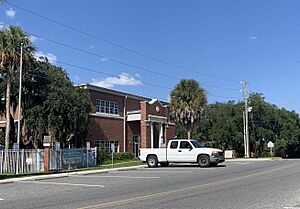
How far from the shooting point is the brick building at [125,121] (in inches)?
1794

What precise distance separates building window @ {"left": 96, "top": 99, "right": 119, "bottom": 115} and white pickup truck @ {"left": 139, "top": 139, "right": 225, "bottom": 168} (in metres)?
14.8

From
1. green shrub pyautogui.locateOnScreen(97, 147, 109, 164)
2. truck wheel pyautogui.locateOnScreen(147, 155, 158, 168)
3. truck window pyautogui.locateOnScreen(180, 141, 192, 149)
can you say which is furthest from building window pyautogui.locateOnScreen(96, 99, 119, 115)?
truck window pyautogui.locateOnScreen(180, 141, 192, 149)

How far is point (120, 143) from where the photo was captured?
4856 centimetres

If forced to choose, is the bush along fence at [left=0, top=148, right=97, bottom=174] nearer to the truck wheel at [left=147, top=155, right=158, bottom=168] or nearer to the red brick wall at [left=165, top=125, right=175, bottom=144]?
the truck wheel at [left=147, top=155, right=158, bottom=168]

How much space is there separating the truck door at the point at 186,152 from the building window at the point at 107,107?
17031mm

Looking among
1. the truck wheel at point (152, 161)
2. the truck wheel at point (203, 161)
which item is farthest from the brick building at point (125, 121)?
the truck wheel at point (203, 161)

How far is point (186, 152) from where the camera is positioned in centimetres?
3053

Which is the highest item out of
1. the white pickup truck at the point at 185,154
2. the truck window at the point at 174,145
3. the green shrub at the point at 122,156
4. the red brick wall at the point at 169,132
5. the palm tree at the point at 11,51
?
the palm tree at the point at 11,51

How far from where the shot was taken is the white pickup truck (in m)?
29.8

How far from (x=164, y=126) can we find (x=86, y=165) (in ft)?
69.2

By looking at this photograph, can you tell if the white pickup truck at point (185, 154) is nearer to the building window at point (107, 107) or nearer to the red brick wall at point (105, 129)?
the red brick wall at point (105, 129)

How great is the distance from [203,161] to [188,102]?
19198 millimetres

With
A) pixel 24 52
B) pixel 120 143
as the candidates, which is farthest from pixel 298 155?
pixel 24 52

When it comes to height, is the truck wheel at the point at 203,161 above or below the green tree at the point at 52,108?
below
